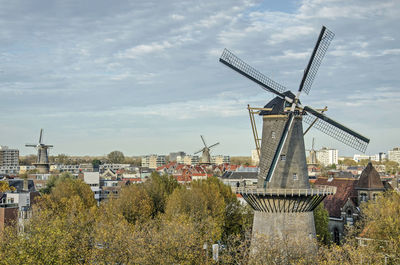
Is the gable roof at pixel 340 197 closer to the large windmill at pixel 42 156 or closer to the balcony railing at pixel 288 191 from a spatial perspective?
the balcony railing at pixel 288 191

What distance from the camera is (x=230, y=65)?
44.3 m

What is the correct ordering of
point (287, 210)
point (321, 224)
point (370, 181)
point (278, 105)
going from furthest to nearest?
point (370, 181) < point (321, 224) < point (278, 105) < point (287, 210)

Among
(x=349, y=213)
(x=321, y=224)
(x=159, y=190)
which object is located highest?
(x=159, y=190)

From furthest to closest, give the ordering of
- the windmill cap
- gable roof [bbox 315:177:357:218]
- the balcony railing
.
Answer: gable roof [bbox 315:177:357:218] < the windmill cap < the balcony railing

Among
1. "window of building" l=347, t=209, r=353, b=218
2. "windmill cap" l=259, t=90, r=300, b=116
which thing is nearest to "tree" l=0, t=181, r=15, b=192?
"window of building" l=347, t=209, r=353, b=218

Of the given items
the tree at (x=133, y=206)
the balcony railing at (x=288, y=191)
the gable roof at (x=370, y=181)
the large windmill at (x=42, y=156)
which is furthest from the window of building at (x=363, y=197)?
the large windmill at (x=42, y=156)

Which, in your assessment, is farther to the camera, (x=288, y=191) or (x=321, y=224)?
(x=321, y=224)

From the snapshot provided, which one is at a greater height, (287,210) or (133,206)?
(287,210)

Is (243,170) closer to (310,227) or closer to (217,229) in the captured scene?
(217,229)

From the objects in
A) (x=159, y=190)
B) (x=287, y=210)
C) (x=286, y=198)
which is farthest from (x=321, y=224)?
(x=159, y=190)

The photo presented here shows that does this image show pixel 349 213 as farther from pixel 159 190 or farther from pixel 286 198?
pixel 159 190

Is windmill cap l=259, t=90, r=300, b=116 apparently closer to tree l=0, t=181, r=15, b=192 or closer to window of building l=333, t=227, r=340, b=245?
window of building l=333, t=227, r=340, b=245

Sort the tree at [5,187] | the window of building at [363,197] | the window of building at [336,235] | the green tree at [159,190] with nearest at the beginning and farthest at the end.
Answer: the window of building at [363,197] < the window of building at [336,235] < the green tree at [159,190] < the tree at [5,187]

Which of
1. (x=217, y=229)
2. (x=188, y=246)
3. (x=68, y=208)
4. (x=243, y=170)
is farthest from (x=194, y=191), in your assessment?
(x=243, y=170)
